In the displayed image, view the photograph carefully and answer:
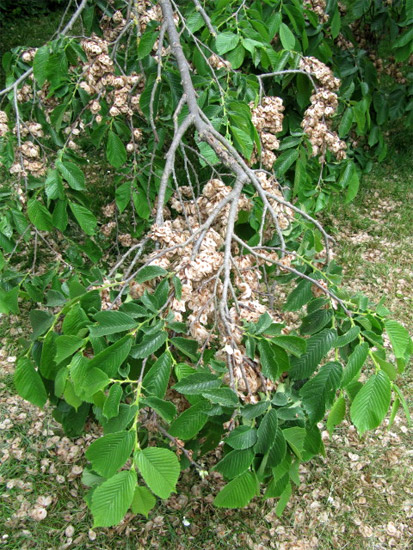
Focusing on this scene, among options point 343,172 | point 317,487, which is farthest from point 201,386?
point 343,172

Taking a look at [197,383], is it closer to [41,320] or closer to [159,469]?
[159,469]

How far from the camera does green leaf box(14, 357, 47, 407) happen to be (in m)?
1.02

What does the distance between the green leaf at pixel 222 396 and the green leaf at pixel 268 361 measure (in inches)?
3.6

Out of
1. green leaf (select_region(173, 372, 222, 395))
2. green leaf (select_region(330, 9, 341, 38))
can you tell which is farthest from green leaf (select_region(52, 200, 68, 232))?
green leaf (select_region(330, 9, 341, 38))

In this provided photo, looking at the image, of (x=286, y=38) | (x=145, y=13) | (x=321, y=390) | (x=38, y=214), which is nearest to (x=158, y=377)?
(x=321, y=390)

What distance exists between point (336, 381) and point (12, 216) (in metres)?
1.23

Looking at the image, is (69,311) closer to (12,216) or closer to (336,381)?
(336,381)

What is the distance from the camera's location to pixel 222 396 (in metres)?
0.83

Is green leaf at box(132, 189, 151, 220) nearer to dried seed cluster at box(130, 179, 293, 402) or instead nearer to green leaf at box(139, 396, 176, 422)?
dried seed cluster at box(130, 179, 293, 402)

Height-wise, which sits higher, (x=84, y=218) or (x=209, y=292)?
(x=209, y=292)

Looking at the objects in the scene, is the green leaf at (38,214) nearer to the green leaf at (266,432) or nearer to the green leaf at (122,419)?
the green leaf at (122,419)

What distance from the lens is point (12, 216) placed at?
167 cm

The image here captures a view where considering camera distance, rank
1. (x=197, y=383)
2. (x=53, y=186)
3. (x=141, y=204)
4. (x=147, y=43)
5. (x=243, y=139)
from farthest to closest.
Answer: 1. (x=141, y=204)
2. (x=147, y=43)
3. (x=53, y=186)
4. (x=243, y=139)
5. (x=197, y=383)

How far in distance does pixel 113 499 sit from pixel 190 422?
176 mm
